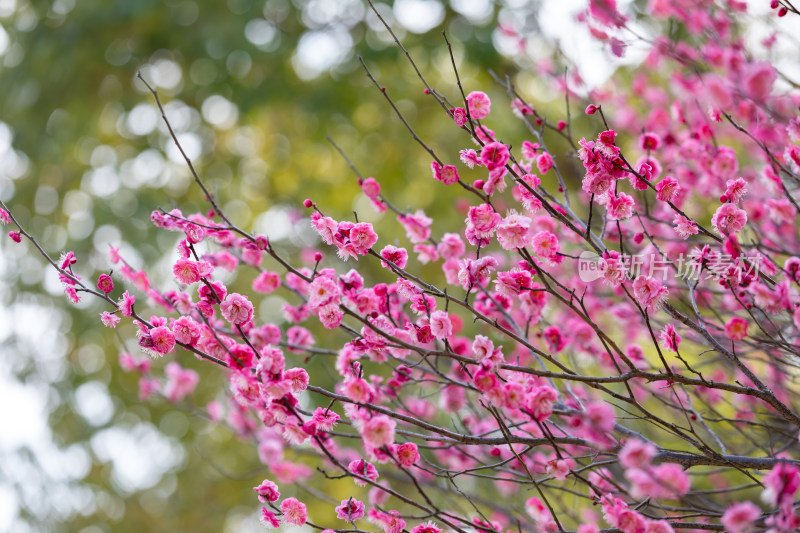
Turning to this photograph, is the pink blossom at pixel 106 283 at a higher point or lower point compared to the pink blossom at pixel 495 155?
lower

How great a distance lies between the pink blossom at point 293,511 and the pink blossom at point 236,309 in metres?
0.49

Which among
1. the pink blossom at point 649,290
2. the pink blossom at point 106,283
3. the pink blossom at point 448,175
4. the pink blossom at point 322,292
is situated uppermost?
the pink blossom at point 649,290

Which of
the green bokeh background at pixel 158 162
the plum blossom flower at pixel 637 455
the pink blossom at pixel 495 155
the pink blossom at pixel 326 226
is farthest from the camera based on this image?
the green bokeh background at pixel 158 162

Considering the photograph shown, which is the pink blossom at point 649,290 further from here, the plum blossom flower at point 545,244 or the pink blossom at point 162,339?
the pink blossom at point 162,339

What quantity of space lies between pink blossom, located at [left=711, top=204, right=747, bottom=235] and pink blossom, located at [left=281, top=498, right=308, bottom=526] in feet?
4.16

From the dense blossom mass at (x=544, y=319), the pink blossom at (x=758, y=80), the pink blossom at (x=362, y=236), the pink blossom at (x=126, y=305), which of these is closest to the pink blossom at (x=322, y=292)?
the dense blossom mass at (x=544, y=319)

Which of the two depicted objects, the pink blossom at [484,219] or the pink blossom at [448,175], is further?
the pink blossom at [448,175]

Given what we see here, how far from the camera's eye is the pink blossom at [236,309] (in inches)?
61.6

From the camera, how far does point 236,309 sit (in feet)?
5.19

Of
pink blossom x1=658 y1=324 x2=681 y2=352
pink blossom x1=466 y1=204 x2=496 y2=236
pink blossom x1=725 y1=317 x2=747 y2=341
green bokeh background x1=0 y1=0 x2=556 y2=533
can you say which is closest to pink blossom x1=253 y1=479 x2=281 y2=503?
pink blossom x1=466 y1=204 x2=496 y2=236

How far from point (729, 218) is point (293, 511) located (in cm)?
133

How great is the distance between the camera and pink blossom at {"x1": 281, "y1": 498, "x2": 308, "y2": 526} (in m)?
1.64

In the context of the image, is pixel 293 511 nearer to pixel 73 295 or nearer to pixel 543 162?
pixel 73 295

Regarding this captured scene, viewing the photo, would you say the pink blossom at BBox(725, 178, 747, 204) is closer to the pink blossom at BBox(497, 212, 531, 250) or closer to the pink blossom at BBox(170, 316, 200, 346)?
the pink blossom at BBox(497, 212, 531, 250)
